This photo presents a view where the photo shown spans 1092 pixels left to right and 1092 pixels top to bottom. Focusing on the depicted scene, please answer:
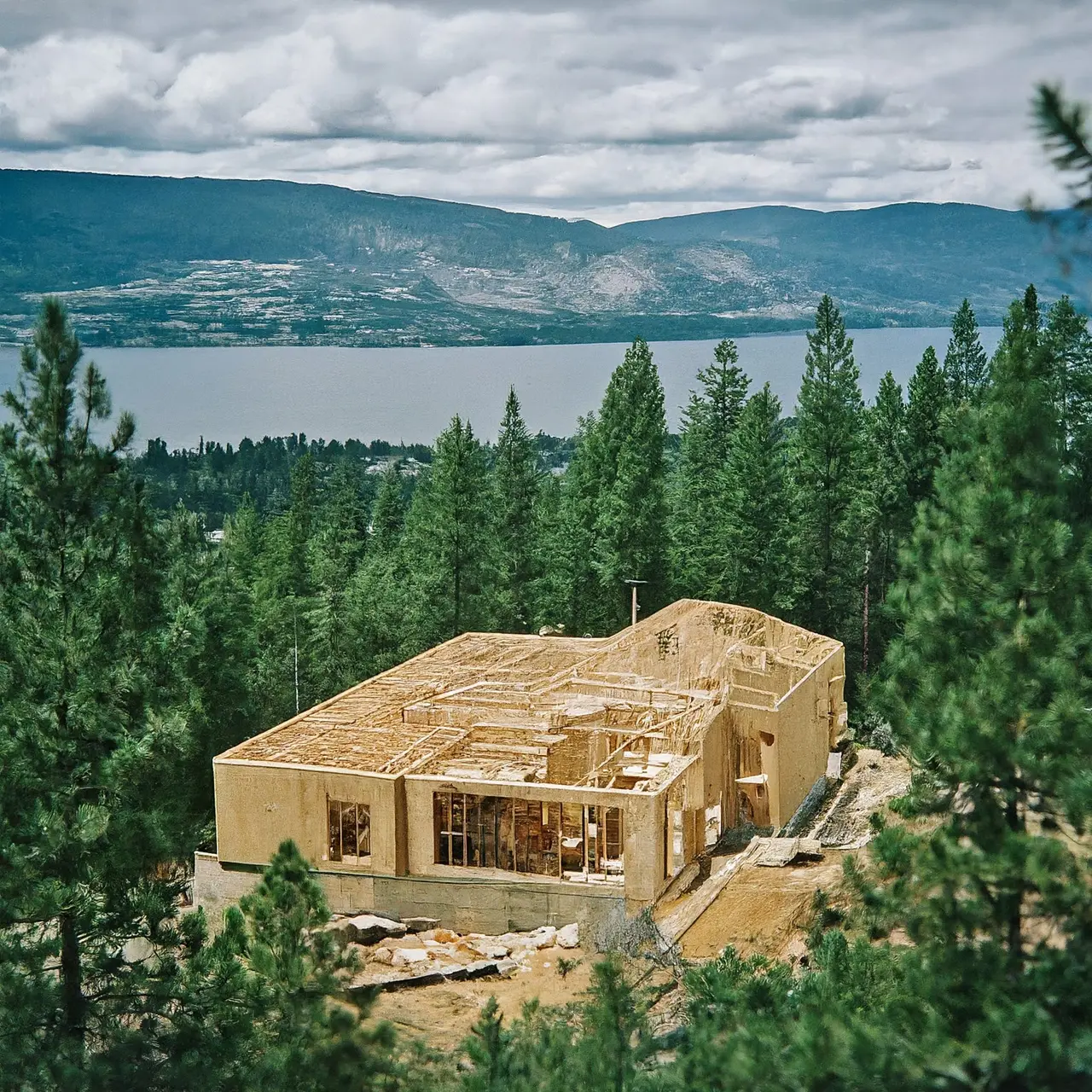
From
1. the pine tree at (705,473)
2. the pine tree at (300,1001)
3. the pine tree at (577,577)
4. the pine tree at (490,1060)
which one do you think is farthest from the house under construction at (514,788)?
the pine tree at (705,473)

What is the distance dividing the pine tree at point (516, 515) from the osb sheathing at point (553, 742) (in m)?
9.53

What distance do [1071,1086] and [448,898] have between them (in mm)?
14666

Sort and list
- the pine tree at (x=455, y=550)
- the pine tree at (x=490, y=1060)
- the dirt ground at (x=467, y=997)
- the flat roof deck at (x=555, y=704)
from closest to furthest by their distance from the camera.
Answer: the pine tree at (x=490, y=1060) → the dirt ground at (x=467, y=997) → the flat roof deck at (x=555, y=704) → the pine tree at (x=455, y=550)

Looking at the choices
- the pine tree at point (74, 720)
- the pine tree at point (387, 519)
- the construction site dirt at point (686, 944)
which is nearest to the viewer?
the pine tree at point (74, 720)

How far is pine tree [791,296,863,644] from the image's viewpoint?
41.7 meters

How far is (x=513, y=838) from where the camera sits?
70.8ft

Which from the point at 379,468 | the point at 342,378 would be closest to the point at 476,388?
the point at 342,378

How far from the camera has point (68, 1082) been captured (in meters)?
11.5

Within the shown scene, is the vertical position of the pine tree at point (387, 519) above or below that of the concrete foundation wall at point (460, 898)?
above

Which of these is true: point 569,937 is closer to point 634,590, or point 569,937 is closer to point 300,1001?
point 300,1001

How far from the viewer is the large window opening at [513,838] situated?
845 inches

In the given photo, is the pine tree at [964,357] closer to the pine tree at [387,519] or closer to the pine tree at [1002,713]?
the pine tree at [387,519]

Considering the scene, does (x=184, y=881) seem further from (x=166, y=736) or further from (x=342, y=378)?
(x=342, y=378)

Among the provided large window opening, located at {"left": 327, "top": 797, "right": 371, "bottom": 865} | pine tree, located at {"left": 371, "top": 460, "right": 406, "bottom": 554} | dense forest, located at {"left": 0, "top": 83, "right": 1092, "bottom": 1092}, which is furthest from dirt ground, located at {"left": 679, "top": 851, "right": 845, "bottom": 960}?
pine tree, located at {"left": 371, "top": 460, "right": 406, "bottom": 554}
